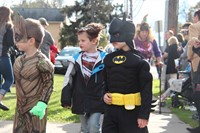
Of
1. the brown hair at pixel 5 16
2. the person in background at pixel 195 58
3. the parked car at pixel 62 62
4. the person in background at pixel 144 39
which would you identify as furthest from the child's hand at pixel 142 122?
the parked car at pixel 62 62

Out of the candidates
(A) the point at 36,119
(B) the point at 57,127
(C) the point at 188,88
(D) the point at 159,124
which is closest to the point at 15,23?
(A) the point at 36,119

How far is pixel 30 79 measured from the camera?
4371 mm

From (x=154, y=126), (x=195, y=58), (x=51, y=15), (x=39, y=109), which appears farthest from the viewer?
(x=51, y=15)

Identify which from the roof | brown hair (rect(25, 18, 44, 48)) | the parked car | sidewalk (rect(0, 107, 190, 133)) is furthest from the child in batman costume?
the roof

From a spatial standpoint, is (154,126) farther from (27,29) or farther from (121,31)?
(27,29)

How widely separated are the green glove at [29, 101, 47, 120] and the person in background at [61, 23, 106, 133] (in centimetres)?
104

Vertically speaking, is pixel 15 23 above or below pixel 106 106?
above

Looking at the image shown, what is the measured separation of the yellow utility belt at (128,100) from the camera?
176 inches

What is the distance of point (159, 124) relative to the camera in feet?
27.0

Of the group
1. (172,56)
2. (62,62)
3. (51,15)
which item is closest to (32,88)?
(172,56)

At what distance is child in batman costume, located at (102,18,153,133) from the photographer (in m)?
4.45

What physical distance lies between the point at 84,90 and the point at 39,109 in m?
1.24

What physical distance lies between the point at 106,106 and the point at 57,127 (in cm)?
310

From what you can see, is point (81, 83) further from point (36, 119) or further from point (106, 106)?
point (36, 119)
